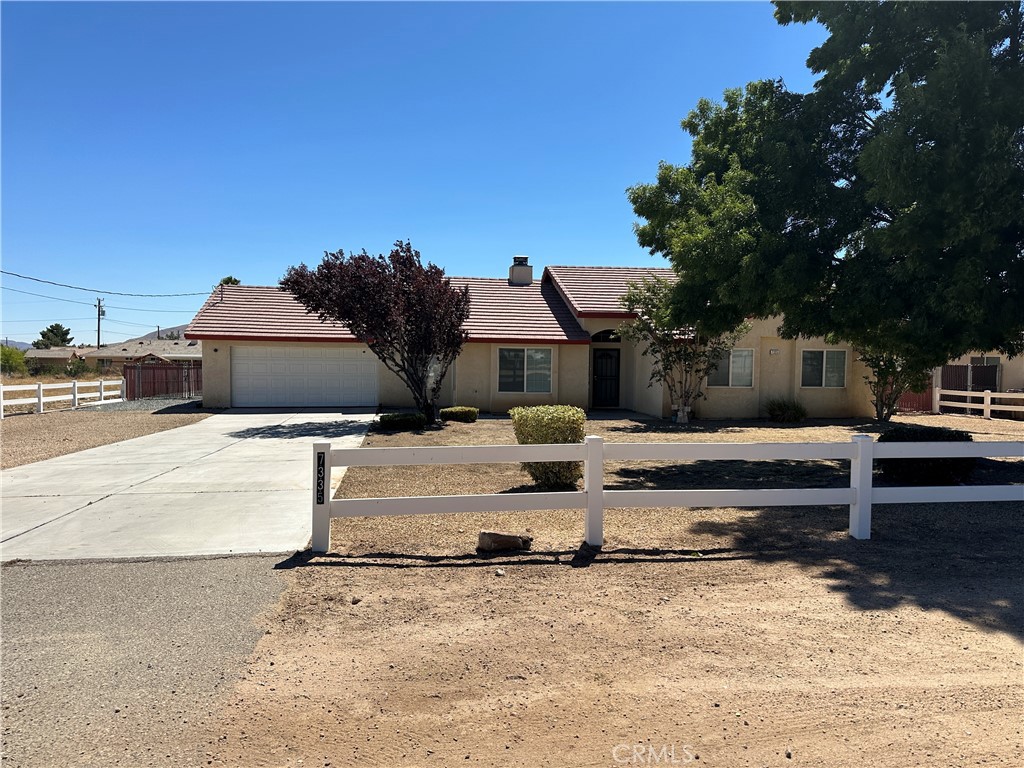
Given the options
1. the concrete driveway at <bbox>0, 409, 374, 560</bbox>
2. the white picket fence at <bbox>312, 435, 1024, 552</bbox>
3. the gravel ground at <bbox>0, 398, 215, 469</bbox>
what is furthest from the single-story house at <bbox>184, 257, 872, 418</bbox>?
the white picket fence at <bbox>312, 435, 1024, 552</bbox>

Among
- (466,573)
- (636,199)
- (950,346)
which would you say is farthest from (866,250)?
(466,573)

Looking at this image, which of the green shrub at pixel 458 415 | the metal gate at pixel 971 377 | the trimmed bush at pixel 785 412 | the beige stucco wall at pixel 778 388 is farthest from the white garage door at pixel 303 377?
the metal gate at pixel 971 377

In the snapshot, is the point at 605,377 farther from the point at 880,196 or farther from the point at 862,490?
the point at 862,490

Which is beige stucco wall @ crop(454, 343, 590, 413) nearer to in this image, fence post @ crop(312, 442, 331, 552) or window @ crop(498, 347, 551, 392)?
window @ crop(498, 347, 551, 392)

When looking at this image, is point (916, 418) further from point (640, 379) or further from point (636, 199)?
point (636, 199)

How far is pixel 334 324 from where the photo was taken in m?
23.0

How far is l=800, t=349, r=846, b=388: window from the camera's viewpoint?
67.4 ft

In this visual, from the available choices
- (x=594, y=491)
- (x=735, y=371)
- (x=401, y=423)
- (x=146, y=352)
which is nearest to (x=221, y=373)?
(x=401, y=423)

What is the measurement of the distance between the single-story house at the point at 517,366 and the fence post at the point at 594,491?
14683mm

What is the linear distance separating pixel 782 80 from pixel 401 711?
12.2m

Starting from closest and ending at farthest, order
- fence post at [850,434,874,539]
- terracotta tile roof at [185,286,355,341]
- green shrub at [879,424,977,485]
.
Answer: fence post at [850,434,874,539], green shrub at [879,424,977,485], terracotta tile roof at [185,286,355,341]

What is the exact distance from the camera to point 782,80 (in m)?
11.5

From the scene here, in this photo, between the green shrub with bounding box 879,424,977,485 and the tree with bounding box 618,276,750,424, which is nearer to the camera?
the green shrub with bounding box 879,424,977,485

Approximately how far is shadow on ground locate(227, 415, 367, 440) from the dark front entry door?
29.9ft
